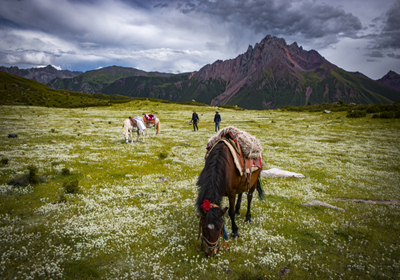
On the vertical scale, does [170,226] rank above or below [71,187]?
below

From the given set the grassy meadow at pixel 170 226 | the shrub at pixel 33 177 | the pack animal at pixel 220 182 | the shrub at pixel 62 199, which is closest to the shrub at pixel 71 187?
the grassy meadow at pixel 170 226

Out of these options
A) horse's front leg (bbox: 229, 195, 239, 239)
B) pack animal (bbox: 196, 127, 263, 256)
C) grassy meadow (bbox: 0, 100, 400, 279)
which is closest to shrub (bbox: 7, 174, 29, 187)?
grassy meadow (bbox: 0, 100, 400, 279)

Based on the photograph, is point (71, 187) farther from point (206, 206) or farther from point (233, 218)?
point (233, 218)

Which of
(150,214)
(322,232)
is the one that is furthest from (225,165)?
(322,232)

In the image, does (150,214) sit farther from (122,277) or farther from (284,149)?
(284,149)

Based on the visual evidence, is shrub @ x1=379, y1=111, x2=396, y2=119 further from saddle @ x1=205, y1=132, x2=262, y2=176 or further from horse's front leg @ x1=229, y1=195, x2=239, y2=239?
horse's front leg @ x1=229, y1=195, x2=239, y2=239

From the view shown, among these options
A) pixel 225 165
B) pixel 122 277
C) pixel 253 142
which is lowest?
pixel 122 277

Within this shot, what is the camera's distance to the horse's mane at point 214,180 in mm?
5965

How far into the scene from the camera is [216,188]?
6086 millimetres

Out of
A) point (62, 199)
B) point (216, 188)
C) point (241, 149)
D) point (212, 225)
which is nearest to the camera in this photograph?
point (212, 225)

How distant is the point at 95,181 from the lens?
1244cm

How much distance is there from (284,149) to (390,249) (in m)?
17.5

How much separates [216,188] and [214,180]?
0.89ft

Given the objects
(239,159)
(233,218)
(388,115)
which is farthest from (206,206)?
(388,115)
